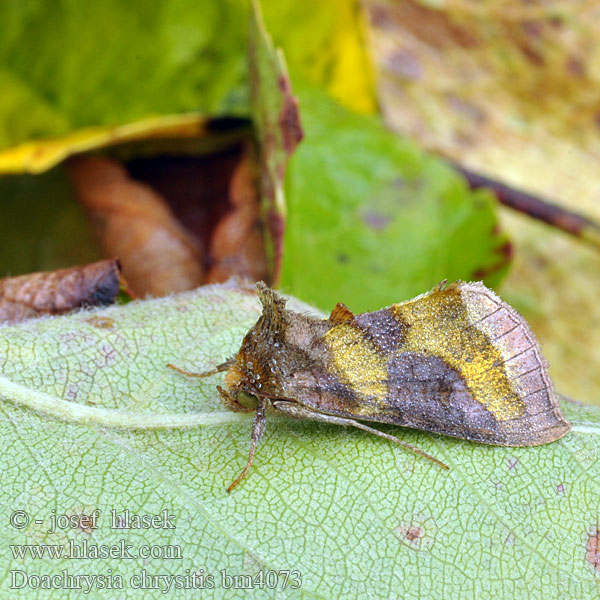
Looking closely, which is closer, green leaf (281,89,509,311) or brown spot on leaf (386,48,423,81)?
green leaf (281,89,509,311)

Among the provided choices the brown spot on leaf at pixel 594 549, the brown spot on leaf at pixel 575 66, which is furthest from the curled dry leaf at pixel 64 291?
the brown spot on leaf at pixel 575 66

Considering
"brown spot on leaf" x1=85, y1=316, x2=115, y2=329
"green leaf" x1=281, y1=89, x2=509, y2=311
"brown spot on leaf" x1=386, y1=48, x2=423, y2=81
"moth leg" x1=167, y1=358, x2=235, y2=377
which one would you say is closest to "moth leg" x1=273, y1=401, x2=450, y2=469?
"moth leg" x1=167, y1=358, x2=235, y2=377

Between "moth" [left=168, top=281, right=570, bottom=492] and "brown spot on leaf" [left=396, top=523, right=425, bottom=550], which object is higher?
"moth" [left=168, top=281, right=570, bottom=492]

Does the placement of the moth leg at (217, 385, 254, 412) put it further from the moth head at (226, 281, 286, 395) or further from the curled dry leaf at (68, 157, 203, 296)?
the curled dry leaf at (68, 157, 203, 296)

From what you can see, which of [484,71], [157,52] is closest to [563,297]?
[484,71]

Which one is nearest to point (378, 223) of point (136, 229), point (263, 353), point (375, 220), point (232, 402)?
point (375, 220)

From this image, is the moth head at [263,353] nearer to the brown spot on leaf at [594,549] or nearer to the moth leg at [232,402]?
the moth leg at [232,402]
